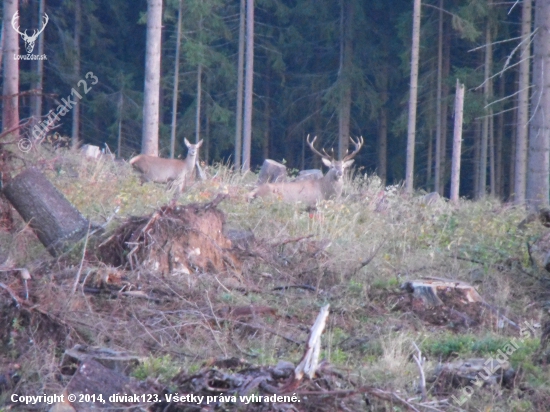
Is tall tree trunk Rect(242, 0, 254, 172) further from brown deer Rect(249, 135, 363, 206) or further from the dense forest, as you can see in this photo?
brown deer Rect(249, 135, 363, 206)

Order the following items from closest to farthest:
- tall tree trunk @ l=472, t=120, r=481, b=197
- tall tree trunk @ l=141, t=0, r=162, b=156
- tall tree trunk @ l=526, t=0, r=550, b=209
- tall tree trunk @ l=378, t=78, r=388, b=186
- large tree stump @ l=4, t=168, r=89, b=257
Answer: large tree stump @ l=4, t=168, r=89, b=257
tall tree trunk @ l=526, t=0, r=550, b=209
tall tree trunk @ l=141, t=0, r=162, b=156
tall tree trunk @ l=472, t=120, r=481, b=197
tall tree trunk @ l=378, t=78, r=388, b=186

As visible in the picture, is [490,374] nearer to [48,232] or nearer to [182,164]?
[48,232]

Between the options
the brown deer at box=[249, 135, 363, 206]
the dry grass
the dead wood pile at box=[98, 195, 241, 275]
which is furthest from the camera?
the brown deer at box=[249, 135, 363, 206]

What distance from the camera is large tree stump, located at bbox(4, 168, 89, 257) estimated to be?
806cm

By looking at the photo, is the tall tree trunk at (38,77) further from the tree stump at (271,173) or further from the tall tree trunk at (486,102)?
the tall tree trunk at (486,102)

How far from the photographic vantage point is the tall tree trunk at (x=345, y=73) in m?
29.6

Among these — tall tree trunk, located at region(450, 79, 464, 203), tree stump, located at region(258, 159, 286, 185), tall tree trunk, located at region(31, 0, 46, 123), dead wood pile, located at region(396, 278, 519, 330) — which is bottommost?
dead wood pile, located at region(396, 278, 519, 330)

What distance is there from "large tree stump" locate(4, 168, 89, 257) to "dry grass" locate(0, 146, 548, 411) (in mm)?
204

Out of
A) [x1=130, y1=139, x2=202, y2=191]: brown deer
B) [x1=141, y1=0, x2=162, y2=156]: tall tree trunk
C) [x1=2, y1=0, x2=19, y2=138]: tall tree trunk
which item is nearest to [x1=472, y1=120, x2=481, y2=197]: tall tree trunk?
[x1=130, y1=139, x2=202, y2=191]: brown deer

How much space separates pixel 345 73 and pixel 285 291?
926 inches

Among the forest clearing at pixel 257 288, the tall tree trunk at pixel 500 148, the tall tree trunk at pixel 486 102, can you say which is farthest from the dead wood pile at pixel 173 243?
the tall tree trunk at pixel 500 148

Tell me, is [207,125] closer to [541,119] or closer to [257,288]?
[541,119]

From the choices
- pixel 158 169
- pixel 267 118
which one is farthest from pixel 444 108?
pixel 158 169

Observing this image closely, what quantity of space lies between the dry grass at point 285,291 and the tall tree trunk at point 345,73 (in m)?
17.2
